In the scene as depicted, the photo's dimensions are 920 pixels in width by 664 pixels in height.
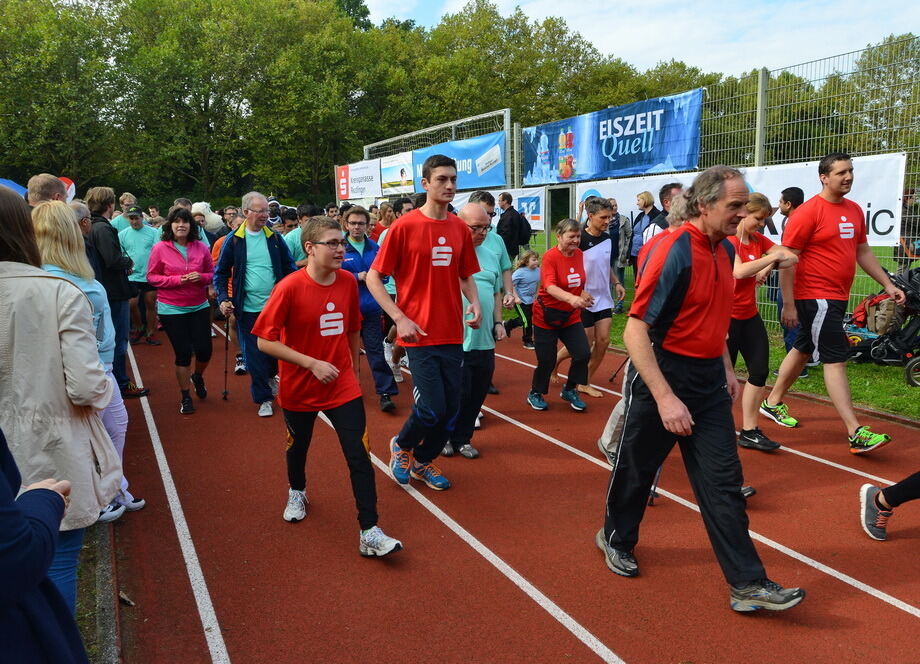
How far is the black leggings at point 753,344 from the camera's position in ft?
18.3

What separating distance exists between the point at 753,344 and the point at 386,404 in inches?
142

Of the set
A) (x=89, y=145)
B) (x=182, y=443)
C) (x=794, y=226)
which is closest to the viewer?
(x=794, y=226)

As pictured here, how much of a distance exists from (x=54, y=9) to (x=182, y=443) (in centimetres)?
4144

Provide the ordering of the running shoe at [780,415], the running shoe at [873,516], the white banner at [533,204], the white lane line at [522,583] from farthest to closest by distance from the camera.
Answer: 1. the white banner at [533,204]
2. the running shoe at [780,415]
3. the running shoe at [873,516]
4. the white lane line at [522,583]

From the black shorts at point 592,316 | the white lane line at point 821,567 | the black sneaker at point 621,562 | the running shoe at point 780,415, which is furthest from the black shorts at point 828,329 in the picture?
the black sneaker at point 621,562

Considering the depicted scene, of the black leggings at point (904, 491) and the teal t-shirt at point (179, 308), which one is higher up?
the teal t-shirt at point (179, 308)

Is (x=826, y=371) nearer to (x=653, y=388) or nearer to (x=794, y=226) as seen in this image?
(x=794, y=226)

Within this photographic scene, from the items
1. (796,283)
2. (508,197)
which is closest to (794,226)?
(796,283)

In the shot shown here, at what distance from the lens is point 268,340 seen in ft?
13.4

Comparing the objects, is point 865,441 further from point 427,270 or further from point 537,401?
point 427,270

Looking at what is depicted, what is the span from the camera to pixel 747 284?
5461mm

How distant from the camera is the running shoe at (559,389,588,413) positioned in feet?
23.6

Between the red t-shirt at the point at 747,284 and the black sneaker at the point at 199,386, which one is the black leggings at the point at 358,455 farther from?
the black sneaker at the point at 199,386

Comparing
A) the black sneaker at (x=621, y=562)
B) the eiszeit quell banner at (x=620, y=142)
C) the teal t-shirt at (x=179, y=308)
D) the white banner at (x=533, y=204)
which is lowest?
the black sneaker at (x=621, y=562)
